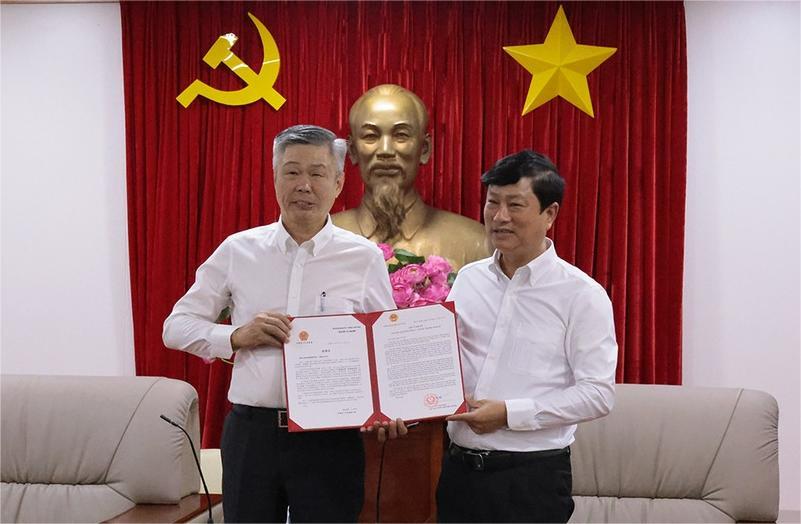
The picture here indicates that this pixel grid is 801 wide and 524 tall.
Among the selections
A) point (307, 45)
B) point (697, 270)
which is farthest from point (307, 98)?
point (697, 270)

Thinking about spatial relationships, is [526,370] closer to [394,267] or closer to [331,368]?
[331,368]

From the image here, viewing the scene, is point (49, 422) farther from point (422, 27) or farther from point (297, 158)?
point (422, 27)

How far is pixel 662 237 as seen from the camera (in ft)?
12.7

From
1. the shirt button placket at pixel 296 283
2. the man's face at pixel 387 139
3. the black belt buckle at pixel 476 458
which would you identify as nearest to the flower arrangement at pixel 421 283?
the man's face at pixel 387 139

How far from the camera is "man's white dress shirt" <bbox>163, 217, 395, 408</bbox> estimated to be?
1.98 meters

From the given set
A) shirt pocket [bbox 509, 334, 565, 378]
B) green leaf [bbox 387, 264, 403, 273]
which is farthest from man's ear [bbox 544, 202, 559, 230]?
green leaf [bbox 387, 264, 403, 273]

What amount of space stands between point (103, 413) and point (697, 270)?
2563mm

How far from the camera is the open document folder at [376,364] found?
74.5 inches

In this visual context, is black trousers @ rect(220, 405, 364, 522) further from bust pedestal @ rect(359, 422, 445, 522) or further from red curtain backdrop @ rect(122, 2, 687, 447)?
red curtain backdrop @ rect(122, 2, 687, 447)

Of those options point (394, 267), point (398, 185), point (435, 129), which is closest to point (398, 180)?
point (398, 185)

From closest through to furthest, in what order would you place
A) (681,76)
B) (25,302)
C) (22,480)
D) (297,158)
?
(297,158)
(22,480)
(681,76)
(25,302)

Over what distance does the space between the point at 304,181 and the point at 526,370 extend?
25.0 inches

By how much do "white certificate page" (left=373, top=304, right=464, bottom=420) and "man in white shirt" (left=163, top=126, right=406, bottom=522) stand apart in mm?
67

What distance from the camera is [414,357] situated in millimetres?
1933
